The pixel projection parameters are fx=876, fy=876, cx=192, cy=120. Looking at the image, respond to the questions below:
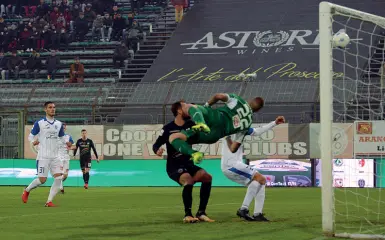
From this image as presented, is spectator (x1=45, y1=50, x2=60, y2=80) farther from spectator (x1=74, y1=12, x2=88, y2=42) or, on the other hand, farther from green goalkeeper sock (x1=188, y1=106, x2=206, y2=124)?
green goalkeeper sock (x1=188, y1=106, x2=206, y2=124)

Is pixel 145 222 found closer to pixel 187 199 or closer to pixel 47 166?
pixel 187 199

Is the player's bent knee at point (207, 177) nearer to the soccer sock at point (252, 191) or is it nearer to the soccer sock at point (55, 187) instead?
the soccer sock at point (252, 191)

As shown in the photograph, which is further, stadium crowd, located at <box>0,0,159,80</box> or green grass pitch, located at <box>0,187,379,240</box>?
stadium crowd, located at <box>0,0,159,80</box>

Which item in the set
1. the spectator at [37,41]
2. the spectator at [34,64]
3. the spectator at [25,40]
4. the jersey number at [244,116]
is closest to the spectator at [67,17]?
the spectator at [37,41]

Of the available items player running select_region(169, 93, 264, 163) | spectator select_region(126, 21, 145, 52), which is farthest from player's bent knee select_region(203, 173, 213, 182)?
spectator select_region(126, 21, 145, 52)

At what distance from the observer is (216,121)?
1265 centimetres

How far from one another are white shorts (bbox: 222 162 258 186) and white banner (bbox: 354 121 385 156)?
46.1ft

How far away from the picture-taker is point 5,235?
1141 centimetres

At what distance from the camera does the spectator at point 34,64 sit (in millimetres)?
42188

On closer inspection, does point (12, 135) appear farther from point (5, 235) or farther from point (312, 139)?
point (5, 235)

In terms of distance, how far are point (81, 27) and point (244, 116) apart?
1274 inches

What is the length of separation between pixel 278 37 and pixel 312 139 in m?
12.4

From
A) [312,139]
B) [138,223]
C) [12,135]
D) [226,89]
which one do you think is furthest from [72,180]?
[138,223]

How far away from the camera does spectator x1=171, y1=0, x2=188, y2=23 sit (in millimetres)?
44281
